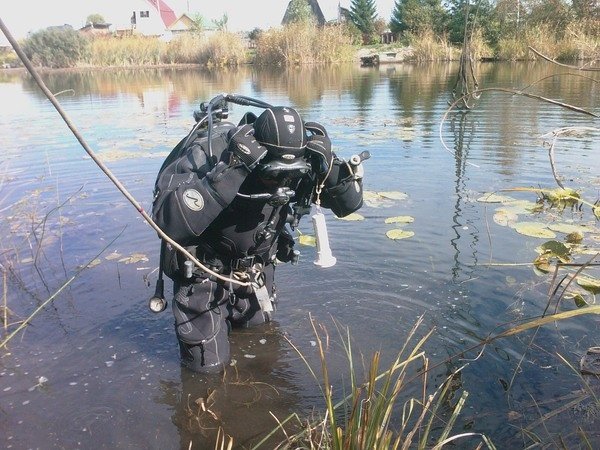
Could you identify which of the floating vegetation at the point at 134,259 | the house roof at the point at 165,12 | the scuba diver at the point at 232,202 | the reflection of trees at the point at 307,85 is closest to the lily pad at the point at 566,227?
the scuba diver at the point at 232,202

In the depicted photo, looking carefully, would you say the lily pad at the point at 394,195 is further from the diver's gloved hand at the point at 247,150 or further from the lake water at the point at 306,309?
the diver's gloved hand at the point at 247,150

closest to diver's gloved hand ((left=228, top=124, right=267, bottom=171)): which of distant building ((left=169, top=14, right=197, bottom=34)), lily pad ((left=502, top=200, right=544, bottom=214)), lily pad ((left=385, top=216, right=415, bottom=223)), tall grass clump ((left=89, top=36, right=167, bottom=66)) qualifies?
lily pad ((left=385, top=216, right=415, bottom=223))

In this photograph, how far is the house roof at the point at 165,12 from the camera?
51906mm

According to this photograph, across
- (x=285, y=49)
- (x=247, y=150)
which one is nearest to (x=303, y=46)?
(x=285, y=49)

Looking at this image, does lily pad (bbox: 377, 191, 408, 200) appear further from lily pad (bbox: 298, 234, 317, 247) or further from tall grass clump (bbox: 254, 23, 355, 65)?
tall grass clump (bbox: 254, 23, 355, 65)

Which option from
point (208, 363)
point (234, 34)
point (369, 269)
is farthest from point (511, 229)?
point (234, 34)

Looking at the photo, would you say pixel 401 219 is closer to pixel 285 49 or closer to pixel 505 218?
pixel 505 218

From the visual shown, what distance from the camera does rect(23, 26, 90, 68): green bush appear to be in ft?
107

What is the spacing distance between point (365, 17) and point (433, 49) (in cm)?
1644

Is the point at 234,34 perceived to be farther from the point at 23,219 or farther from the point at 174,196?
the point at 174,196

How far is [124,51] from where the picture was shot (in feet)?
107

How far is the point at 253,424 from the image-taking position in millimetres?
2689

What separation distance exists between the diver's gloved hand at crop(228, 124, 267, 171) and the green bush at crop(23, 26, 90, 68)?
114 feet

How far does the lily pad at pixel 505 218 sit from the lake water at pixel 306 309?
5 cm
